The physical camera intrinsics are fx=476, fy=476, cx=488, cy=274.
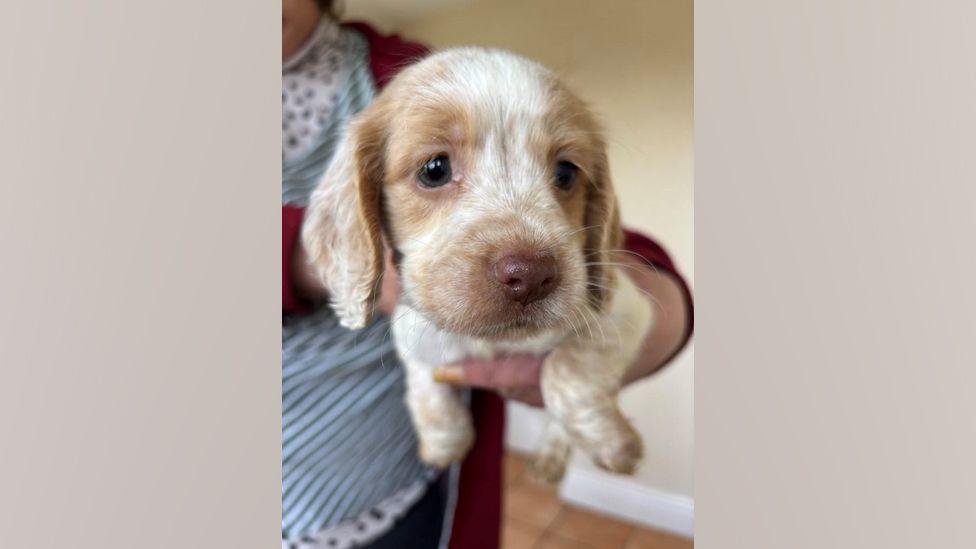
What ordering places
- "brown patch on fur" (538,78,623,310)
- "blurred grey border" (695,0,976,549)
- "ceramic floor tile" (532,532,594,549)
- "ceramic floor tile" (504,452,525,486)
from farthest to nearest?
"ceramic floor tile" (504,452,525,486) → "ceramic floor tile" (532,532,594,549) → "brown patch on fur" (538,78,623,310) → "blurred grey border" (695,0,976,549)

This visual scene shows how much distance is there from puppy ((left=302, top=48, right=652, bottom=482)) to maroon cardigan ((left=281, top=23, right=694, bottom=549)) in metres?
0.03

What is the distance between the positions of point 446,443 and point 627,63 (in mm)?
628

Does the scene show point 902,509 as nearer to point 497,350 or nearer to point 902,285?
point 902,285

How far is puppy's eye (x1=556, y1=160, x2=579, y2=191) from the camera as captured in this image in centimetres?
56

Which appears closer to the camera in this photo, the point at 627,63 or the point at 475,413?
the point at 627,63

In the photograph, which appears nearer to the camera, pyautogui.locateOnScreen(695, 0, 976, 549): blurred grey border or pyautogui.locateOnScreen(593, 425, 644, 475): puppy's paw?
pyautogui.locateOnScreen(695, 0, 976, 549): blurred grey border

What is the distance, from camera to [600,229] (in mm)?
601

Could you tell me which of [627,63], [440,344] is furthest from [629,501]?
[627,63]

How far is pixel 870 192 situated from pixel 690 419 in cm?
31

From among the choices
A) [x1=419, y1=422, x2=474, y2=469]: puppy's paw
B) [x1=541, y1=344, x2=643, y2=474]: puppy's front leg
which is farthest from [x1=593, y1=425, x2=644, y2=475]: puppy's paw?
[x1=419, y1=422, x2=474, y2=469]: puppy's paw

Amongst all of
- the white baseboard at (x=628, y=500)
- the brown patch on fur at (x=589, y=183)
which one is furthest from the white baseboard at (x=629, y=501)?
the brown patch on fur at (x=589, y=183)

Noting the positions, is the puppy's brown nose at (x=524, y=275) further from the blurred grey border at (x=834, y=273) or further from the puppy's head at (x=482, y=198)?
the blurred grey border at (x=834, y=273)

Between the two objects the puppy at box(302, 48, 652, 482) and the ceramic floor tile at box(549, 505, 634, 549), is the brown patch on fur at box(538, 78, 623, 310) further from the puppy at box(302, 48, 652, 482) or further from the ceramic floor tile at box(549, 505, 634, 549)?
the ceramic floor tile at box(549, 505, 634, 549)

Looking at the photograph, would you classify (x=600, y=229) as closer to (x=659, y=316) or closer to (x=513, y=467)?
(x=659, y=316)
